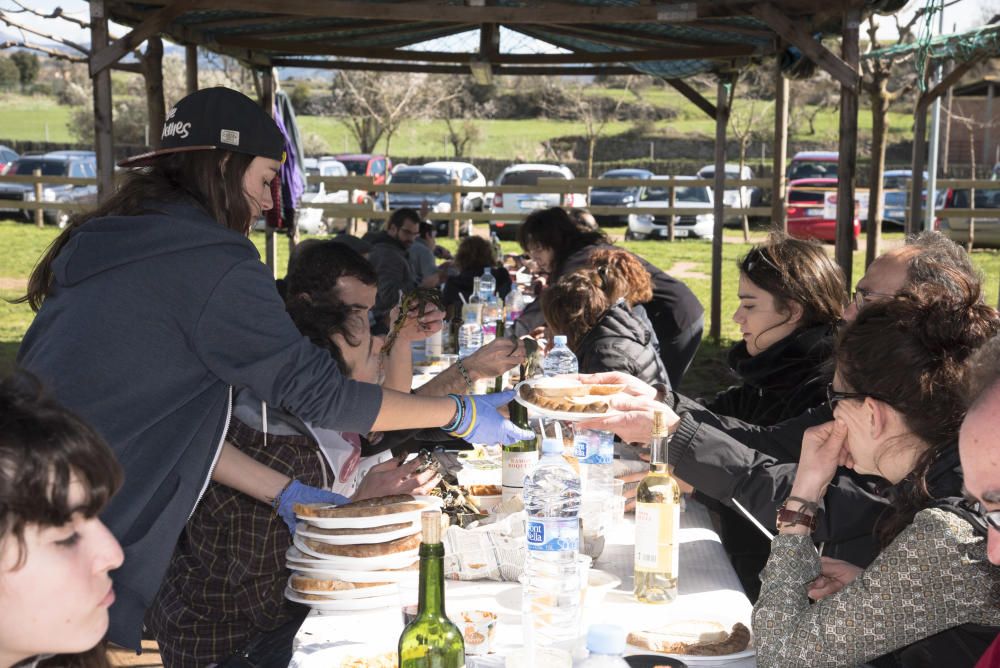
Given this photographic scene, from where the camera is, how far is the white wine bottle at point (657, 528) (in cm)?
214

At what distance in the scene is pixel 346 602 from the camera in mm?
2162

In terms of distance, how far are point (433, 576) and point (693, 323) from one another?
411 cm

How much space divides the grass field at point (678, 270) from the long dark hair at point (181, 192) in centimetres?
507

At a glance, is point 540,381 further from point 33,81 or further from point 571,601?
point 33,81

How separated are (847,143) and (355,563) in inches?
189

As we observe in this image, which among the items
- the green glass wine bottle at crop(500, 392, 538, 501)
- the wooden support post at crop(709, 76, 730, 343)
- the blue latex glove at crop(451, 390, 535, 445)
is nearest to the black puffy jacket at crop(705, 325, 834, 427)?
the green glass wine bottle at crop(500, 392, 538, 501)

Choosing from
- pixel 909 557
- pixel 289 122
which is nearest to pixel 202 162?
pixel 909 557

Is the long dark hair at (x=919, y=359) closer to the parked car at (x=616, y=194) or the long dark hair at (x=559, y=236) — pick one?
the long dark hair at (x=559, y=236)

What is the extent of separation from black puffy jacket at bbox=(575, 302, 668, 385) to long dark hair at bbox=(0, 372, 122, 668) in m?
2.48

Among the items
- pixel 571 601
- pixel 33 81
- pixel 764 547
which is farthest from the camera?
pixel 33 81

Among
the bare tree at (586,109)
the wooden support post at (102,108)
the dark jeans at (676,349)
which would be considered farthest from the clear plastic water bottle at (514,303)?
the bare tree at (586,109)

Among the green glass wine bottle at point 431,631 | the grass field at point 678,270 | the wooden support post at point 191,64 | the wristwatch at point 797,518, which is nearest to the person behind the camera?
the green glass wine bottle at point 431,631

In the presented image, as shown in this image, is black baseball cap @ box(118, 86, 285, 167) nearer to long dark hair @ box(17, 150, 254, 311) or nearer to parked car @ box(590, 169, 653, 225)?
long dark hair @ box(17, 150, 254, 311)

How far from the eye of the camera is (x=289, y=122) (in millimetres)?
10555
